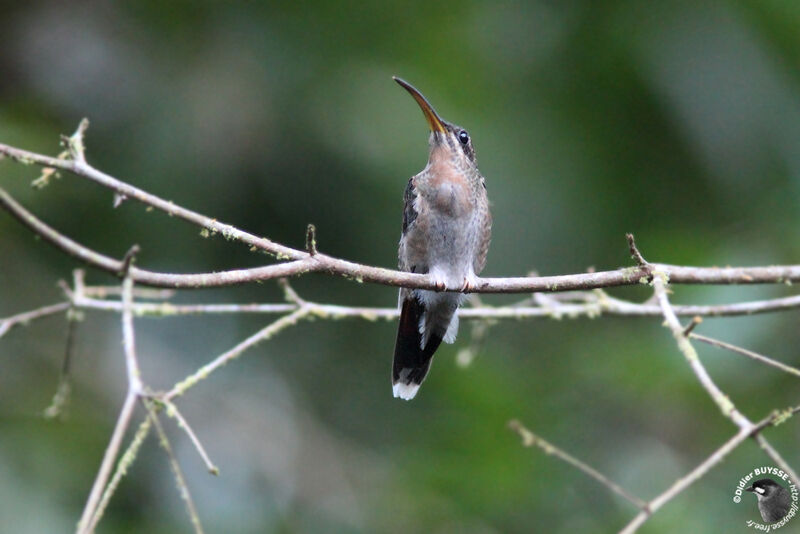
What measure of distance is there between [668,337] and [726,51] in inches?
95.5

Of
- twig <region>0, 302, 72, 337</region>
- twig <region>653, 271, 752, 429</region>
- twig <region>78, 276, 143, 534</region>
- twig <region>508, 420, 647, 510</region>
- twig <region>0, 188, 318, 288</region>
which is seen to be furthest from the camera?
twig <region>0, 302, 72, 337</region>

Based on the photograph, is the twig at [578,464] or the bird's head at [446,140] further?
the bird's head at [446,140]

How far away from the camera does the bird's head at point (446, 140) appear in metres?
4.41

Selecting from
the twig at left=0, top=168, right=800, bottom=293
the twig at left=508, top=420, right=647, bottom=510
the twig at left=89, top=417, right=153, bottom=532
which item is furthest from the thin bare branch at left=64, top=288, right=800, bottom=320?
the twig at left=89, top=417, right=153, bottom=532

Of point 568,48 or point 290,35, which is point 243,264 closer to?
point 290,35

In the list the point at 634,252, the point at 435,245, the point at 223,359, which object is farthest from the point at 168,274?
the point at 435,245

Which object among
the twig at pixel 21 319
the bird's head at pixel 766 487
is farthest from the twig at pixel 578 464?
the twig at pixel 21 319

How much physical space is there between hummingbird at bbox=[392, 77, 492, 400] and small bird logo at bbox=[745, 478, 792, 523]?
138cm

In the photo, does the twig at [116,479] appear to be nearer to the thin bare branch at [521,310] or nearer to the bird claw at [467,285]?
the thin bare branch at [521,310]

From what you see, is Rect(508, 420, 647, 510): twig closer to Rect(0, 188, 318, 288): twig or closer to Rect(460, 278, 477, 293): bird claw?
Rect(460, 278, 477, 293): bird claw

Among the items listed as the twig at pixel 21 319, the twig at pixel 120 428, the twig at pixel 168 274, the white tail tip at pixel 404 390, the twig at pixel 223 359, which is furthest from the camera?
the white tail tip at pixel 404 390

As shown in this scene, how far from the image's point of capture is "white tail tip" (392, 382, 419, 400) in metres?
4.22

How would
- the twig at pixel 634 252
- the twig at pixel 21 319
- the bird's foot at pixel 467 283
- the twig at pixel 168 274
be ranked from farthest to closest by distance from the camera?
the bird's foot at pixel 467 283 < the twig at pixel 21 319 < the twig at pixel 634 252 < the twig at pixel 168 274

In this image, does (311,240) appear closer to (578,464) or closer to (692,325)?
(692,325)
